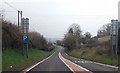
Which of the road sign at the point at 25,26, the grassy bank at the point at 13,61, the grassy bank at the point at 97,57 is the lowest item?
the grassy bank at the point at 97,57

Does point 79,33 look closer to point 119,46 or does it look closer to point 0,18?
point 119,46

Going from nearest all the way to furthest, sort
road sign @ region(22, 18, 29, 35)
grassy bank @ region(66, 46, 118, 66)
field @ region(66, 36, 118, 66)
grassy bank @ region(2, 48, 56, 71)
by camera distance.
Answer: grassy bank @ region(2, 48, 56, 71) < grassy bank @ region(66, 46, 118, 66) < field @ region(66, 36, 118, 66) < road sign @ region(22, 18, 29, 35)

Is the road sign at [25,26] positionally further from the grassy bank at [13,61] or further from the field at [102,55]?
the field at [102,55]

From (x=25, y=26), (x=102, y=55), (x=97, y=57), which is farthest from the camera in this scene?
(x=97, y=57)

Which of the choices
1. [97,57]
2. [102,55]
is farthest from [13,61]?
[97,57]

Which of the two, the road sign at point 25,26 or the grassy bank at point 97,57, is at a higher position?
the road sign at point 25,26

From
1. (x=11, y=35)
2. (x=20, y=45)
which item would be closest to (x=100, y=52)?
(x=20, y=45)

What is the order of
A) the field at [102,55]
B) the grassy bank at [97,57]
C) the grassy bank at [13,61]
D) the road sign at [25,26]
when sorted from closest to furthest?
the grassy bank at [13,61], the grassy bank at [97,57], the field at [102,55], the road sign at [25,26]

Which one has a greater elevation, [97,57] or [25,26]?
[25,26]

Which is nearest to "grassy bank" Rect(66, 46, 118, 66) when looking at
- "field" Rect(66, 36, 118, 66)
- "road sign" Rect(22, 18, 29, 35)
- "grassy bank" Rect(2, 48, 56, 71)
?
"field" Rect(66, 36, 118, 66)

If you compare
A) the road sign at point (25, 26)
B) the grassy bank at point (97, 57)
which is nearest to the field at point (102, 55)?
the grassy bank at point (97, 57)

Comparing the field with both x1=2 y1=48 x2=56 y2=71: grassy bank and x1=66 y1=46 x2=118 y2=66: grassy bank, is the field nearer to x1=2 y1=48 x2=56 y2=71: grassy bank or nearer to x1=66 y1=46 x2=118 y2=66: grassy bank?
x1=66 y1=46 x2=118 y2=66: grassy bank

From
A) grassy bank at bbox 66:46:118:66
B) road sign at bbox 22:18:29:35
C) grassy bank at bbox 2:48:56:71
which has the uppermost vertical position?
road sign at bbox 22:18:29:35

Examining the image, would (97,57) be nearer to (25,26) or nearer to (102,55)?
(102,55)
